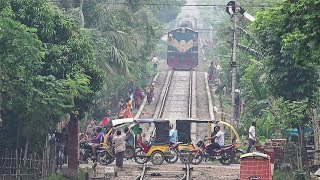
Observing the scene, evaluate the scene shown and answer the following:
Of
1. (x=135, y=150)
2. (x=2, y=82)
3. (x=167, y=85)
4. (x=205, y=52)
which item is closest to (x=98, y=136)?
(x=135, y=150)

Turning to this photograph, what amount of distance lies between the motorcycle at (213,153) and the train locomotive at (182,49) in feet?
104

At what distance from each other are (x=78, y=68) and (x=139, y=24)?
21736 mm

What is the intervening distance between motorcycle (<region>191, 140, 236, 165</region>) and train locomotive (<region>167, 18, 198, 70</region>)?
104 ft

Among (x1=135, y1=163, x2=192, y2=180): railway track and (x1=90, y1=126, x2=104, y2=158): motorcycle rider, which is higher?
(x1=90, y1=126, x2=104, y2=158): motorcycle rider

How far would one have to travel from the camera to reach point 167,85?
5134 centimetres

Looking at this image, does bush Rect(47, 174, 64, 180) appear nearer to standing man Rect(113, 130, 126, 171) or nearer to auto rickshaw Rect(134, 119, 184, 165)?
standing man Rect(113, 130, 126, 171)

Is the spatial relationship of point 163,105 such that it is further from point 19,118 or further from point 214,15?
point 214,15

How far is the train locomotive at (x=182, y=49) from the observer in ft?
195

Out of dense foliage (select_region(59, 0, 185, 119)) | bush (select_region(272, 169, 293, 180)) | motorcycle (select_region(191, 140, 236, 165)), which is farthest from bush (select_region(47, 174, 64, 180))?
bush (select_region(272, 169, 293, 180))

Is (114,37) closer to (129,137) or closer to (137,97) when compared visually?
(137,97)

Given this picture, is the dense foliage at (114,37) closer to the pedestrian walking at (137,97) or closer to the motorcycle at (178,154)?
the pedestrian walking at (137,97)

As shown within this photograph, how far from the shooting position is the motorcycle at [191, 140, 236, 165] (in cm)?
2756

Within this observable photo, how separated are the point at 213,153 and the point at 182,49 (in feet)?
105

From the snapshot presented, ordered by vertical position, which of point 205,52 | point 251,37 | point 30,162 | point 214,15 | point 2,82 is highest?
point 214,15
